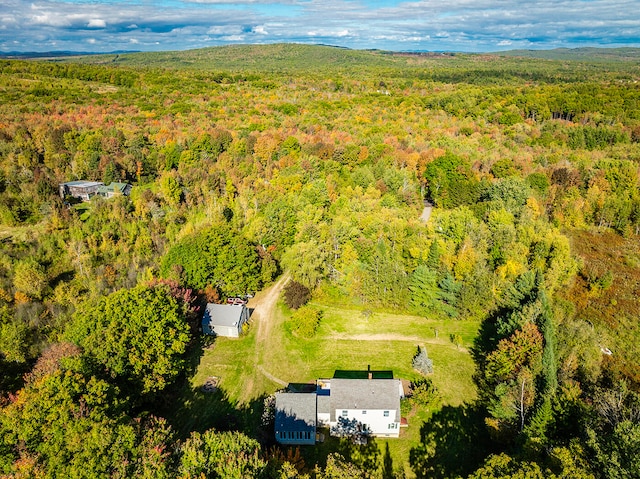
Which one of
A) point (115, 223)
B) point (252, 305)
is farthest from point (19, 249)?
point (252, 305)

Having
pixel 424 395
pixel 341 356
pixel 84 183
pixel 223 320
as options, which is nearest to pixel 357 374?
pixel 341 356

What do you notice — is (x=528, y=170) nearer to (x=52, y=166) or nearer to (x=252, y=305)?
(x=252, y=305)

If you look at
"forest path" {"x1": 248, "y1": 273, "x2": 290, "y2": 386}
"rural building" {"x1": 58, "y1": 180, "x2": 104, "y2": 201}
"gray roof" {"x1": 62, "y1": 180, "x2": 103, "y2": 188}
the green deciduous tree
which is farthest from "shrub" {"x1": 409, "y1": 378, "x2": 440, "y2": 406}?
"gray roof" {"x1": 62, "y1": 180, "x2": 103, "y2": 188}

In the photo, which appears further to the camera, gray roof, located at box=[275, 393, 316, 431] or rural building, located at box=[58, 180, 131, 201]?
rural building, located at box=[58, 180, 131, 201]

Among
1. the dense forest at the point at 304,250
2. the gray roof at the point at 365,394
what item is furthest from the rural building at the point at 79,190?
the gray roof at the point at 365,394

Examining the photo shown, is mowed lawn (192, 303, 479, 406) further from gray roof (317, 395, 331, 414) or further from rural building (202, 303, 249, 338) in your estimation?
gray roof (317, 395, 331, 414)

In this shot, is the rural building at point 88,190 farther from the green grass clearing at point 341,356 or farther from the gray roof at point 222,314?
the green grass clearing at point 341,356
